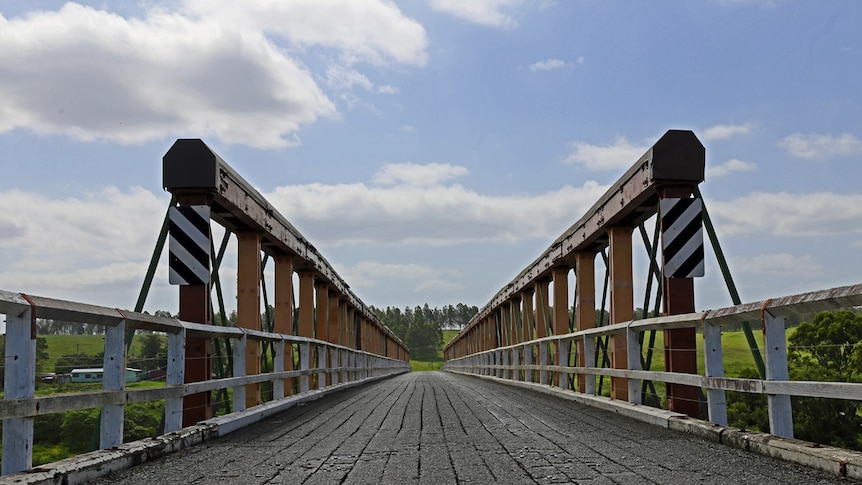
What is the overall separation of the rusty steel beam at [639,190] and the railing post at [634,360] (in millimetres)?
1534

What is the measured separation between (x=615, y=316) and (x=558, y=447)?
5.42 meters

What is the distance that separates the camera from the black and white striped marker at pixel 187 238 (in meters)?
7.84

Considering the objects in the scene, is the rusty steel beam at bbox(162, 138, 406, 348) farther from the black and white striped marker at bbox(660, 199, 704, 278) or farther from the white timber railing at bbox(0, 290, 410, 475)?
the black and white striped marker at bbox(660, 199, 704, 278)

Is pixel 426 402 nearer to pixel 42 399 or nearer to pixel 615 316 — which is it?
pixel 615 316

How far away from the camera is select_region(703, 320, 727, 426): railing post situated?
5.62 meters

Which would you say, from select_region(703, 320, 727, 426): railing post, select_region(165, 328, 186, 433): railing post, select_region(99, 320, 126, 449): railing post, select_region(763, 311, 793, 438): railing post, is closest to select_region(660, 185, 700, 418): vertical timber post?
select_region(703, 320, 727, 426): railing post

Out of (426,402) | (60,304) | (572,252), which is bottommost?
(426,402)

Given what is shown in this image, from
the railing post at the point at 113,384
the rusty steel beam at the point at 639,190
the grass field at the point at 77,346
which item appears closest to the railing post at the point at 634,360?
the rusty steel beam at the point at 639,190

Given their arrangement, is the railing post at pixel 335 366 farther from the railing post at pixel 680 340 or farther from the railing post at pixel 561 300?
the railing post at pixel 680 340

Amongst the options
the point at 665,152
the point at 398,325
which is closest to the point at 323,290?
the point at 665,152

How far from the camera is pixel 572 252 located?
1302 centimetres

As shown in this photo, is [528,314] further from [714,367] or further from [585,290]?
[714,367]

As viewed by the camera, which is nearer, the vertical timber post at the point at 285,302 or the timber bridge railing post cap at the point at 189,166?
the timber bridge railing post cap at the point at 189,166

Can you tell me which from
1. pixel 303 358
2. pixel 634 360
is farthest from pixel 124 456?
pixel 303 358
